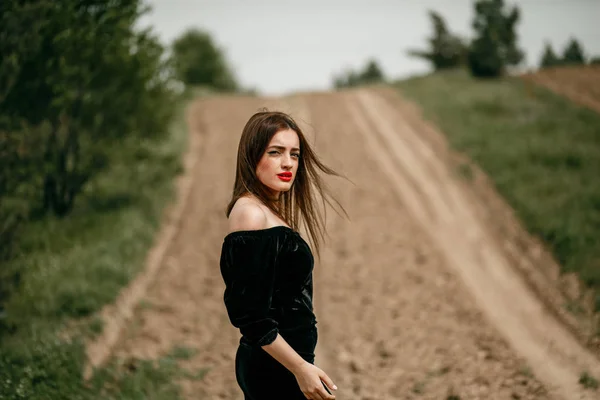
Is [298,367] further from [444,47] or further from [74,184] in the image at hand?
[444,47]

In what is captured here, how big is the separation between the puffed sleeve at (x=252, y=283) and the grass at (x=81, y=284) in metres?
3.71

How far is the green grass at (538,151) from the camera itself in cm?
954

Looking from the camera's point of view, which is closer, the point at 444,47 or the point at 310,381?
the point at 310,381

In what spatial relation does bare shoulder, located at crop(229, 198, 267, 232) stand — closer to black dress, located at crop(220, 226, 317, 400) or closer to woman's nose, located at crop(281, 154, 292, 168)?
black dress, located at crop(220, 226, 317, 400)

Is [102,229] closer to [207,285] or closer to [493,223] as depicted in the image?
[207,285]

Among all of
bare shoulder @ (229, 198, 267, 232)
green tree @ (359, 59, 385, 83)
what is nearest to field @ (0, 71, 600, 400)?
bare shoulder @ (229, 198, 267, 232)

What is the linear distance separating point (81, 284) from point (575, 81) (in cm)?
2385

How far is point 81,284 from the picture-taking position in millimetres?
7844

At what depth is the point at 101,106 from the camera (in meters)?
11.0

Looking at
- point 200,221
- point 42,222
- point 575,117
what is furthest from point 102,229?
point 575,117

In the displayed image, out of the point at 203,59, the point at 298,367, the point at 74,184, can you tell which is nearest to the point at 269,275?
the point at 298,367

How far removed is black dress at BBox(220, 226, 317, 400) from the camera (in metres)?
1.93

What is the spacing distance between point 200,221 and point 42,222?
3.54 m

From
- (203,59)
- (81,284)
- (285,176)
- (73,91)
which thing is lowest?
(81,284)
